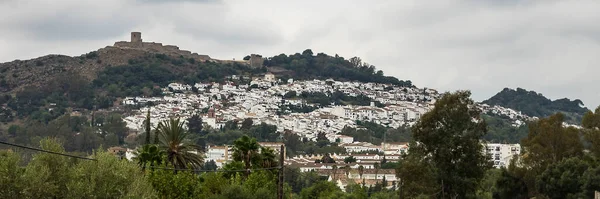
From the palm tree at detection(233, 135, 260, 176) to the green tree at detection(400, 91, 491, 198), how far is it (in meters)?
5.98

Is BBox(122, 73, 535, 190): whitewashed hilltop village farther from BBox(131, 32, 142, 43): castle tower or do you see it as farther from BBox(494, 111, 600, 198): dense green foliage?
BBox(494, 111, 600, 198): dense green foliage

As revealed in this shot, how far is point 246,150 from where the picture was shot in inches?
1463

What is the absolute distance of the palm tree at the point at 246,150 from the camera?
121ft

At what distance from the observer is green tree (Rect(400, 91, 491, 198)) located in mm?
35719

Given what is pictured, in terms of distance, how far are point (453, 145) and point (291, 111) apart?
134m

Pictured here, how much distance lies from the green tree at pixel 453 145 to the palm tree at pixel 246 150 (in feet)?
19.6

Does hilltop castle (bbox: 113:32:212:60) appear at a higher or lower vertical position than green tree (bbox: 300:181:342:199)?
higher

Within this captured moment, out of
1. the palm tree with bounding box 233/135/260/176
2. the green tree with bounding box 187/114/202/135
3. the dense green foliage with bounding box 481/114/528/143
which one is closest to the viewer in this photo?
the palm tree with bounding box 233/135/260/176

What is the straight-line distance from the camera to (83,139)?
10556 cm

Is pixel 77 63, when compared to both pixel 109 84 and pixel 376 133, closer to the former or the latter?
pixel 109 84

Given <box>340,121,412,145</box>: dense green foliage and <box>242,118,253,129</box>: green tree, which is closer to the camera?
<box>242,118,253,129</box>: green tree

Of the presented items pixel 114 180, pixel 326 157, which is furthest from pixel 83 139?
pixel 114 180

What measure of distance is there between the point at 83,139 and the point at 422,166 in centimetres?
7530

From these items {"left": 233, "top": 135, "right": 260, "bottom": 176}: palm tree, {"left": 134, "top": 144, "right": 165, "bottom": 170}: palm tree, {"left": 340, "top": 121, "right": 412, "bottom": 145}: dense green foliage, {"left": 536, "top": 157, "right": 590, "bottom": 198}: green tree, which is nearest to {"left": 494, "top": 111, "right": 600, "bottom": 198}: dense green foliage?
{"left": 536, "top": 157, "right": 590, "bottom": 198}: green tree
